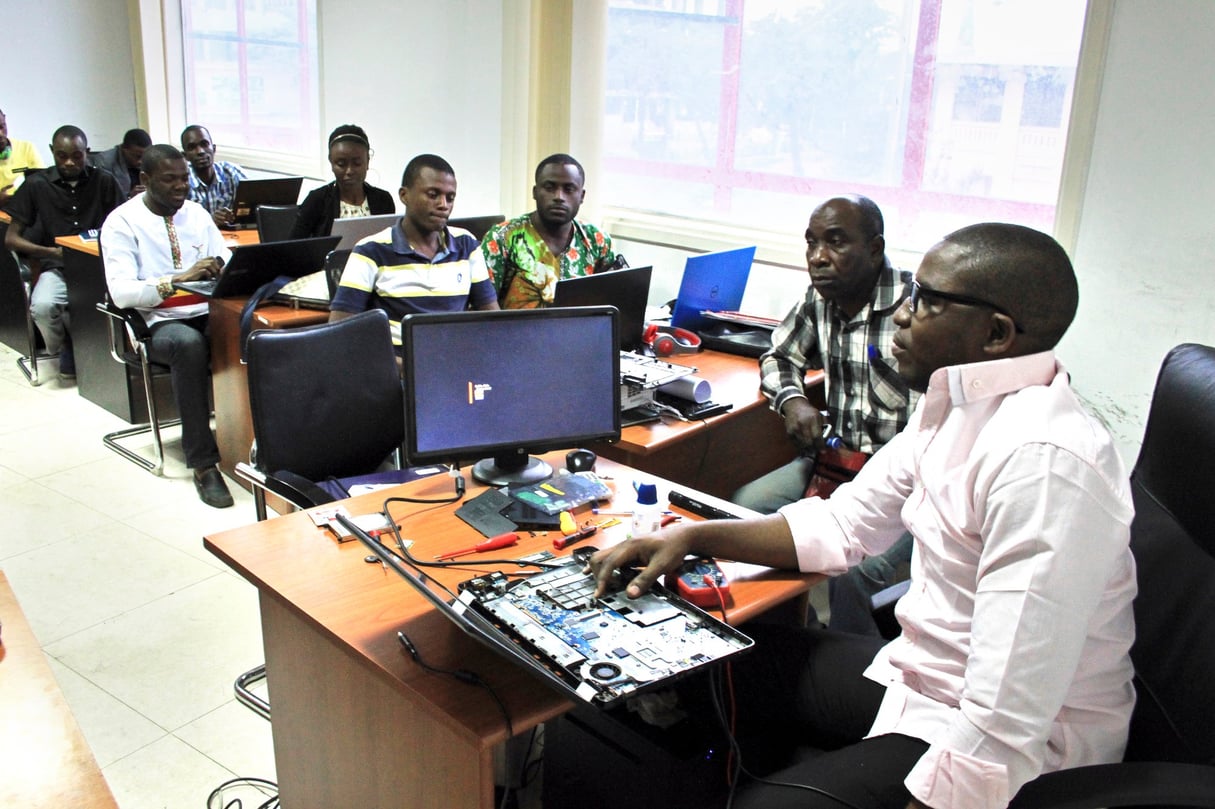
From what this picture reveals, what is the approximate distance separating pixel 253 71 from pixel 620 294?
5.54 meters

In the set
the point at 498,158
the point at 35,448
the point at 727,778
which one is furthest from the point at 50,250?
the point at 727,778

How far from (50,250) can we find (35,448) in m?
1.41

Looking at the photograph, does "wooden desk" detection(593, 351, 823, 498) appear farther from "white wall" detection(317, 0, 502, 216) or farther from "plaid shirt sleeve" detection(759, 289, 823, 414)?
"white wall" detection(317, 0, 502, 216)

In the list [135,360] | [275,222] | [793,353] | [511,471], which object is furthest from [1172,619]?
[275,222]

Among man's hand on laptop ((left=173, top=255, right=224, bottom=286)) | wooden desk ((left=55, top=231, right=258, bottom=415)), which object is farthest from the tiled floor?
man's hand on laptop ((left=173, top=255, right=224, bottom=286))

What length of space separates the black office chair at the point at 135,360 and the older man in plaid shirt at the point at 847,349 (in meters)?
2.66

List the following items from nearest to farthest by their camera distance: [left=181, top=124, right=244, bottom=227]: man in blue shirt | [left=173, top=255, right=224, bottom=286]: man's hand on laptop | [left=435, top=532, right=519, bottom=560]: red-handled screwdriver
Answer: [left=435, top=532, right=519, bottom=560]: red-handled screwdriver < [left=173, top=255, right=224, bottom=286]: man's hand on laptop < [left=181, top=124, right=244, bottom=227]: man in blue shirt

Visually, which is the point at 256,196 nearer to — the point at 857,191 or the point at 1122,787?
the point at 857,191

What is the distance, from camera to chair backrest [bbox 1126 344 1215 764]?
146cm

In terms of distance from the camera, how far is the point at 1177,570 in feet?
5.04

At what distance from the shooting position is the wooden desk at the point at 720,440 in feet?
9.25

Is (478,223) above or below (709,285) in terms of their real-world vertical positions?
above

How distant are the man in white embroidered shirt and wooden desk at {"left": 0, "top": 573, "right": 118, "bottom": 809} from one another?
809mm

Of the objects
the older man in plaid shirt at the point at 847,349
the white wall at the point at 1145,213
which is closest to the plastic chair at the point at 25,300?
the older man in plaid shirt at the point at 847,349
